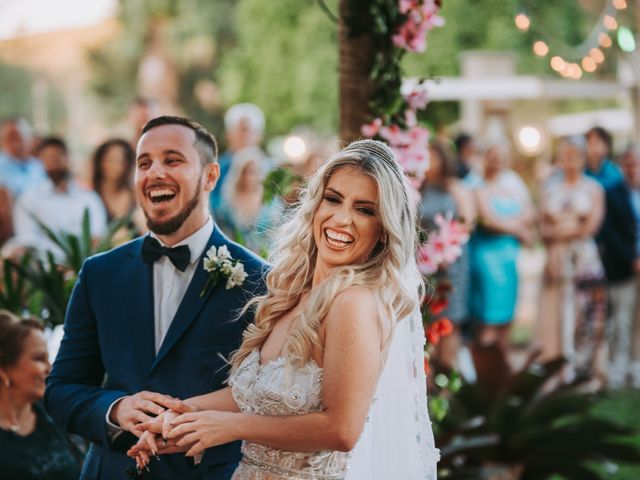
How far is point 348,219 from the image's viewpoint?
2.96 metres

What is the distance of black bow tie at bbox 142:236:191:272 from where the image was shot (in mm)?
3314

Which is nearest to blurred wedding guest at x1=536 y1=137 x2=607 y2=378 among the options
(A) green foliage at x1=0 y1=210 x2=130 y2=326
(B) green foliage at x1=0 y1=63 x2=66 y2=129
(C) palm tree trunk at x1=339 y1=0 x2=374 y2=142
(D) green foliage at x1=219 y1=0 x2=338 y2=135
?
(C) palm tree trunk at x1=339 y1=0 x2=374 y2=142

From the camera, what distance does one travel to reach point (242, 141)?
8961 millimetres

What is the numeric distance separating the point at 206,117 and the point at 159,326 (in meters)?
33.7

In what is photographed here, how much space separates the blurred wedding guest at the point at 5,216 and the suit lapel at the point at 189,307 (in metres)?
5.93

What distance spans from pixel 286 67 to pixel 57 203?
750 inches

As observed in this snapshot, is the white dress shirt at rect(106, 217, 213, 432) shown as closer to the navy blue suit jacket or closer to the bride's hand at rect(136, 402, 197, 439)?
the navy blue suit jacket

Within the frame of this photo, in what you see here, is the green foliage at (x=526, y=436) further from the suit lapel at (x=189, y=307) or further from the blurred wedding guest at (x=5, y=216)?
the blurred wedding guest at (x=5, y=216)

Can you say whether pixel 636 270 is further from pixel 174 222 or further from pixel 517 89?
pixel 174 222

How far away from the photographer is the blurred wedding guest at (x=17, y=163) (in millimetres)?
10539

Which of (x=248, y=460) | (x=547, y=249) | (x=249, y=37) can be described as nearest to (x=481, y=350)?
(x=547, y=249)

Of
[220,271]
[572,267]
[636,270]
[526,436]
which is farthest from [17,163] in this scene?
[220,271]

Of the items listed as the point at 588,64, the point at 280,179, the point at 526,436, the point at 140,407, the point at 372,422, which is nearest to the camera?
the point at 140,407

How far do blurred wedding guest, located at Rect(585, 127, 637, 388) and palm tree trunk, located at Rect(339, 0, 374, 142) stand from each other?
17.7 feet
